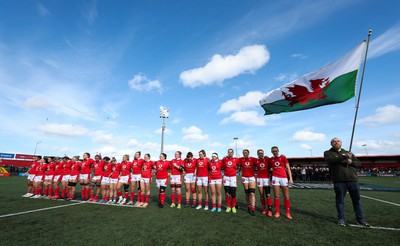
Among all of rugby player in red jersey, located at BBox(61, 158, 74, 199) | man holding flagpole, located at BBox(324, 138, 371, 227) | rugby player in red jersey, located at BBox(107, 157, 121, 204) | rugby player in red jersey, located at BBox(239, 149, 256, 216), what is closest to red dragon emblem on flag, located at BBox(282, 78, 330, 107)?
man holding flagpole, located at BBox(324, 138, 371, 227)

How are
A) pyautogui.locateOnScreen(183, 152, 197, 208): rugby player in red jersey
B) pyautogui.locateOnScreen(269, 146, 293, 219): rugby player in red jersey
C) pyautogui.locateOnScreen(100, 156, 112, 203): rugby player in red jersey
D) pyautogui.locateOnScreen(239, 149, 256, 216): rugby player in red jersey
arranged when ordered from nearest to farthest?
pyautogui.locateOnScreen(269, 146, 293, 219): rugby player in red jersey < pyautogui.locateOnScreen(239, 149, 256, 216): rugby player in red jersey < pyautogui.locateOnScreen(183, 152, 197, 208): rugby player in red jersey < pyautogui.locateOnScreen(100, 156, 112, 203): rugby player in red jersey

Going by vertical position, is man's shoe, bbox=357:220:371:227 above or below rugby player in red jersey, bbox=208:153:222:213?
below

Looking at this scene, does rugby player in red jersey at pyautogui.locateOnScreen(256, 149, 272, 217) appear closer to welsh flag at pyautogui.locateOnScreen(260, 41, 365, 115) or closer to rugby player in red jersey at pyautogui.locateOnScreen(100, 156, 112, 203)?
welsh flag at pyautogui.locateOnScreen(260, 41, 365, 115)

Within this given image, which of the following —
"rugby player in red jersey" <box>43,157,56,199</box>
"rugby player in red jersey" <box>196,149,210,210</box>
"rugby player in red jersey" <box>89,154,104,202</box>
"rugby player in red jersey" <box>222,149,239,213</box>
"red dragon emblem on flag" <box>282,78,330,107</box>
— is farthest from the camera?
"rugby player in red jersey" <box>43,157,56,199</box>

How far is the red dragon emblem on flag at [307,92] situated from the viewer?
284 inches

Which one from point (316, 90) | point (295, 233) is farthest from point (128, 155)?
point (316, 90)

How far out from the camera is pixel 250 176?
25.5 feet

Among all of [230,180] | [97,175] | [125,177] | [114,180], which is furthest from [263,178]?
[97,175]

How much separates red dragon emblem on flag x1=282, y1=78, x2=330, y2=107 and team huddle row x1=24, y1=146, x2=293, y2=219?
1.99m

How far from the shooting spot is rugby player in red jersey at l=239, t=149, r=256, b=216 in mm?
7492

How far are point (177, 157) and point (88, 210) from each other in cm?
389

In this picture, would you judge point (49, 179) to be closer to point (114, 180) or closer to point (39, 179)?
point (39, 179)

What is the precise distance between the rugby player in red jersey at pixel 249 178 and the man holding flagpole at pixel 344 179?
8.21 feet

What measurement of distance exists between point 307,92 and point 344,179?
313 cm
